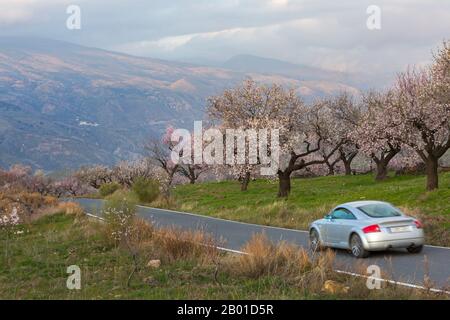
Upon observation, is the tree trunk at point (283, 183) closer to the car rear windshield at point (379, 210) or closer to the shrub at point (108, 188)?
the car rear windshield at point (379, 210)

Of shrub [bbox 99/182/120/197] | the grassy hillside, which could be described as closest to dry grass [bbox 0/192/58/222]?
the grassy hillside

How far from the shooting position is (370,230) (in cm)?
1550

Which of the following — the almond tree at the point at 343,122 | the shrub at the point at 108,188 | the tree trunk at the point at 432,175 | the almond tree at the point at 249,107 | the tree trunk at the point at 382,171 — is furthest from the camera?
the shrub at the point at 108,188


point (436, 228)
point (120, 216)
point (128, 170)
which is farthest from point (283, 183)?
point (128, 170)

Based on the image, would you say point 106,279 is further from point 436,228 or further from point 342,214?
point 436,228

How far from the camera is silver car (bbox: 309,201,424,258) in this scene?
1541cm

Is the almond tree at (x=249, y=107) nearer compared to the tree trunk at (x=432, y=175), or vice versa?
the tree trunk at (x=432, y=175)

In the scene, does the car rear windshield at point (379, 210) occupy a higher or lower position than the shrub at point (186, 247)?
higher

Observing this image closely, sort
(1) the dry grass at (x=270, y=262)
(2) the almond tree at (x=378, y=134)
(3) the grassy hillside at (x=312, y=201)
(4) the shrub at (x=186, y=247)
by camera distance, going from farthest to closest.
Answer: (2) the almond tree at (x=378, y=134)
(3) the grassy hillside at (x=312, y=201)
(4) the shrub at (x=186, y=247)
(1) the dry grass at (x=270, y=262)

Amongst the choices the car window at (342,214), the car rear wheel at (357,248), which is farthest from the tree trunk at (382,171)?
the car rear wheel at (357,248)

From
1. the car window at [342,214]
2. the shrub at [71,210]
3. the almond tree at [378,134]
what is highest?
the almond tree at [378,134]

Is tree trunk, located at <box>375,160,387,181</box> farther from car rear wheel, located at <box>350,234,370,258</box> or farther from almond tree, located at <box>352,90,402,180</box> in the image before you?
car rear wheel, located at <box>350,234,370,258</box>

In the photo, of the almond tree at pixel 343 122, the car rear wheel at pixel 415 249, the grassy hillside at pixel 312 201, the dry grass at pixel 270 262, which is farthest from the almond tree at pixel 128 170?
the dry grass at pixel 270 262

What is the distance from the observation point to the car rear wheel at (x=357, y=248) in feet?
50.9
